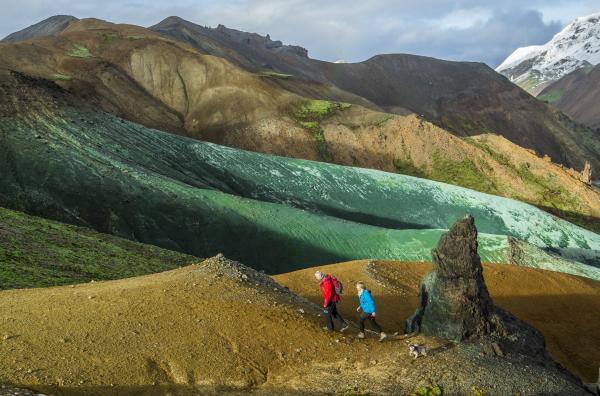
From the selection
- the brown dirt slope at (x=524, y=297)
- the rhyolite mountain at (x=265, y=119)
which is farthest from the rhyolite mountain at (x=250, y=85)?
the brown dirt slope at (x=524, y=297)

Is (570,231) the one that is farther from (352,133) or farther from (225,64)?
(225,64)

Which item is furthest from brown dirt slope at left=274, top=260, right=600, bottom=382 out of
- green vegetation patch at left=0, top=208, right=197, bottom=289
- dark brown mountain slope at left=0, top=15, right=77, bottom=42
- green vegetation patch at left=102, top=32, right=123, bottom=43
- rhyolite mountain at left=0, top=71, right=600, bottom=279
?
dark brown mountain slope at left=0, top=15, right=77, bottom=42

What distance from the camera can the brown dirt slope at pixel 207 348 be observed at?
1275cm

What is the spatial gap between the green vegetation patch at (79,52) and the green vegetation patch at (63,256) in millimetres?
69475

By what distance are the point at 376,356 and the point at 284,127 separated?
70412 mm

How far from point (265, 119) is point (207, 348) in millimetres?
73148

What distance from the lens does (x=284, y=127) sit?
3317 inches

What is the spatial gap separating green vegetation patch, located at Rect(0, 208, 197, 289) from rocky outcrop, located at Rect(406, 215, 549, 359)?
12.8m

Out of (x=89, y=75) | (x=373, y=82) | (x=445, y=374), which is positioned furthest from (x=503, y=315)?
(x=373, y=82)

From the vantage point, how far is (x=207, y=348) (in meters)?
14.3

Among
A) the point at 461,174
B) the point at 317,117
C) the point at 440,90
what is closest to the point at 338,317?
the point at 461,174

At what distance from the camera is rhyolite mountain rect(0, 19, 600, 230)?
74625 millimetres

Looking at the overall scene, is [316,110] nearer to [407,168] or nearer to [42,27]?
[407,168]

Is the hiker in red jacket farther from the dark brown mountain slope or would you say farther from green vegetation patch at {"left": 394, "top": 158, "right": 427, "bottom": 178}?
the dark brown mountain slope
